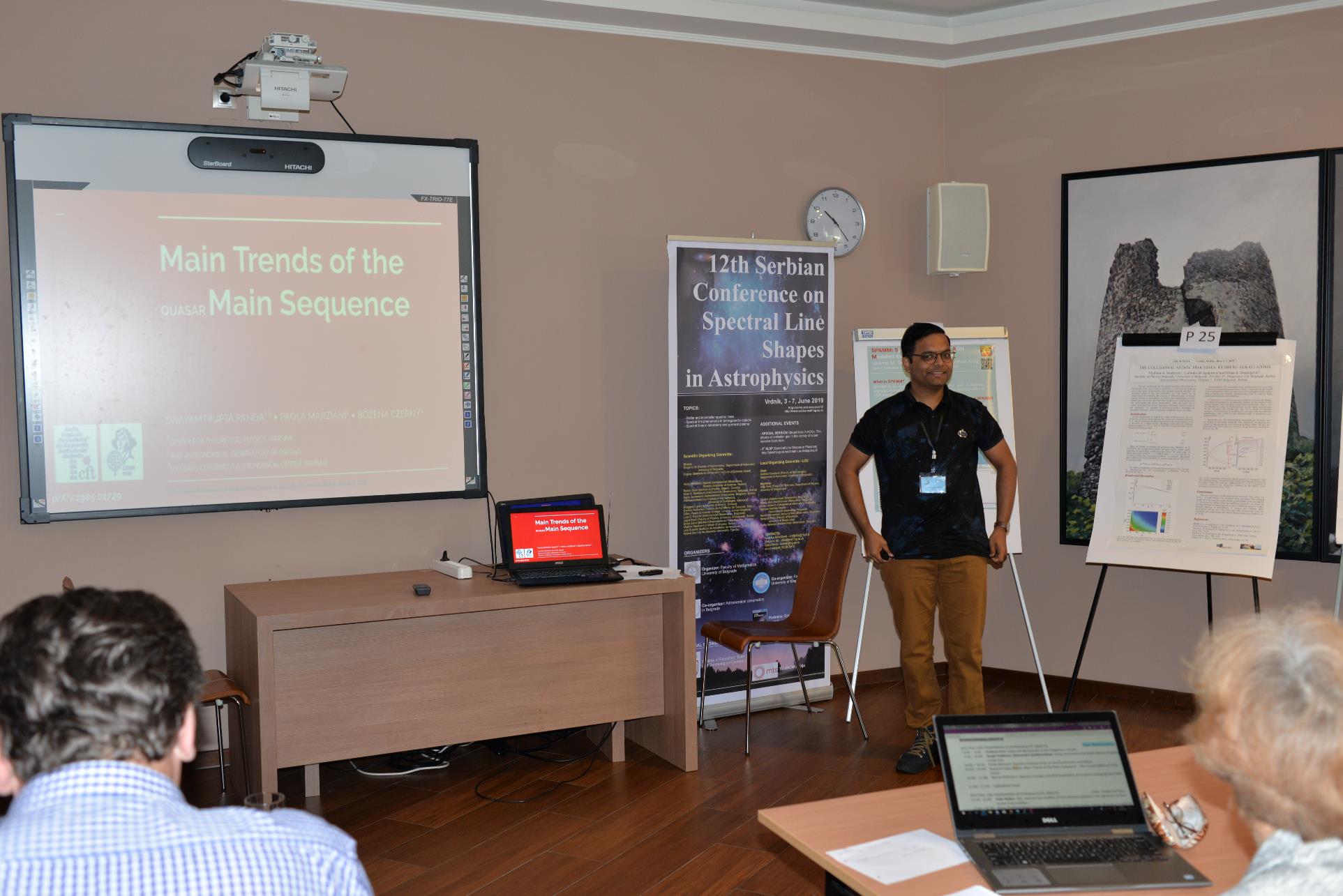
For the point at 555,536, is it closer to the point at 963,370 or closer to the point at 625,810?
the point at 625,810

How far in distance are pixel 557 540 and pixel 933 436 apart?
5.19 feet

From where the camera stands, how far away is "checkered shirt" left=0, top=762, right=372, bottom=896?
1167mm

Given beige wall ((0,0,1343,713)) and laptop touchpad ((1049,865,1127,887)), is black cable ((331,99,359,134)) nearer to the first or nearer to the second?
beige wall ((0,0,1343,713))

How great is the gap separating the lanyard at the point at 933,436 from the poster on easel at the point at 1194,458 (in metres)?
0.95

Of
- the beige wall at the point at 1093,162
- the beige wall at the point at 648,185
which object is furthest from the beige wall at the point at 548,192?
the beige wall at the point at 1093,162

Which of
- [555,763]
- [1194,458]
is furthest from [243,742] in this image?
[1194,458]

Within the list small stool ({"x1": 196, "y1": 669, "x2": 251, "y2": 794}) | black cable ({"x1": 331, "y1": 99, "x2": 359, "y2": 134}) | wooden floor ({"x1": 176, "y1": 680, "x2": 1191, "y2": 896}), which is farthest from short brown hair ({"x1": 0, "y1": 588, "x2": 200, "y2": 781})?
black cable ({"x1": 331, "y1": 99, "x2": 359, "y2": 134})

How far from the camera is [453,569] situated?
464 centimetres

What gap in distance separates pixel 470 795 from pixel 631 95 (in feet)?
10.4

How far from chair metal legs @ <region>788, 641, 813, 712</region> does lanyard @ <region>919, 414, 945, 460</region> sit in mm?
1083

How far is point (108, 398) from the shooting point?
4387 mm

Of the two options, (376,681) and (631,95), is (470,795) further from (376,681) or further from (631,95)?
(631,95)

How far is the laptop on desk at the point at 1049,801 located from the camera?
192cm

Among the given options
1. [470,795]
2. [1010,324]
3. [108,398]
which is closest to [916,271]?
[1010,324]
